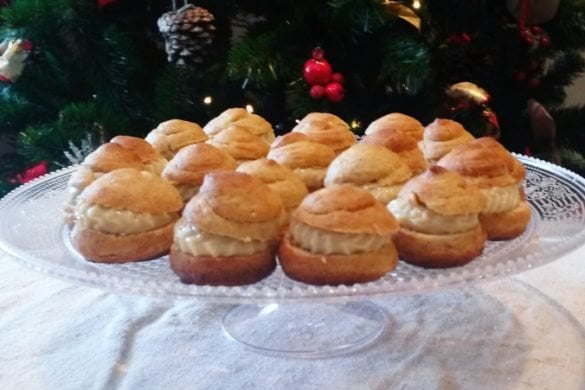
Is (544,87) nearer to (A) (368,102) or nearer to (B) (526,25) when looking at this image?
(B) (526,25)

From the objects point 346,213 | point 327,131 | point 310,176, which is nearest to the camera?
point 346,213

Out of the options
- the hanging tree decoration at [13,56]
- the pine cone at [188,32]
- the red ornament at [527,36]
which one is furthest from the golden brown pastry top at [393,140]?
the hanging tree decoration at [13,56]

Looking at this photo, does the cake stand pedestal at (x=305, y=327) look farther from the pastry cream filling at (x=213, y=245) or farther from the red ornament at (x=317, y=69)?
the red ornament at (x=317, y=69)

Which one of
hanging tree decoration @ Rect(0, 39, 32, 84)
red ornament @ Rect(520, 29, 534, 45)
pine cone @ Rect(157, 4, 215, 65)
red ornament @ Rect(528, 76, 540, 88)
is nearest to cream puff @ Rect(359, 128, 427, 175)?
pine cone @ Rect(157, 4, 215, 65)

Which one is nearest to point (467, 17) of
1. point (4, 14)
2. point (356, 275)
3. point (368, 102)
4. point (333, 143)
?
point (368, 102)

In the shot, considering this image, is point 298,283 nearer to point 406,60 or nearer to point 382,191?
point 382,191

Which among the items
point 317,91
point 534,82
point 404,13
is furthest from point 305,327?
point 534,82

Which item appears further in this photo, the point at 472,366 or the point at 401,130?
the point at 401,130

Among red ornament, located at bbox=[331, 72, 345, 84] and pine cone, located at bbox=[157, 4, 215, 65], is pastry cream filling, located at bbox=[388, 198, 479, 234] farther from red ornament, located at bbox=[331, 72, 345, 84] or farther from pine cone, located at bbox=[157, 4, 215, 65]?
pine cone, located at bbox=[157, 4, 215, 65]
